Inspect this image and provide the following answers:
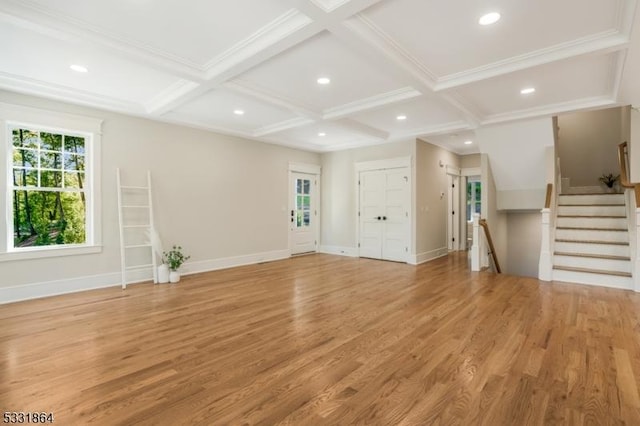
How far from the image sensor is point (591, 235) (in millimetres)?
5336

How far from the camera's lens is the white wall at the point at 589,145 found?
7211 millimetres

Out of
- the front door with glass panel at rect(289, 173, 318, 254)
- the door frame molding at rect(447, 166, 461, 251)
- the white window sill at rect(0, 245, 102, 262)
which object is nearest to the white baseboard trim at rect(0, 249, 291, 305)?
the white window sill at rect(0, 245, 102, 262)

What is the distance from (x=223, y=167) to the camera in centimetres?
620

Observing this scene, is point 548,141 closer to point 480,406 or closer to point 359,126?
point 359,126

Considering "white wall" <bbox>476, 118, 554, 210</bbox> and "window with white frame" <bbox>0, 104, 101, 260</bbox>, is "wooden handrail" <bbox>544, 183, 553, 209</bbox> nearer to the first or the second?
"white wall" <bbox>476, 118, 554, 210</bbox>

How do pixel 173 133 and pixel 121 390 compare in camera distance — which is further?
pixel 173 133

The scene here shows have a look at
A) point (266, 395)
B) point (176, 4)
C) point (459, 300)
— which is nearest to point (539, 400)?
point (266, 395)

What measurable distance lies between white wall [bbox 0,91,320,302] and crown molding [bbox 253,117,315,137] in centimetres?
53

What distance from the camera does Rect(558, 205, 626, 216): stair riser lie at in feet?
18.1

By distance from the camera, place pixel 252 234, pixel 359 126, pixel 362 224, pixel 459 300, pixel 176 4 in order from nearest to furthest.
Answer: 1. pixel 176 4
2. pixel 459 300
3. pixel 359 126
4. pixel 252 234
5. pixel 362 224

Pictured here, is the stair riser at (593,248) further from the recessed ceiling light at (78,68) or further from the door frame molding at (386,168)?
the recessed ceiling light at (78,68)

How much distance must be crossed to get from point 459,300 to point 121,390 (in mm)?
3657

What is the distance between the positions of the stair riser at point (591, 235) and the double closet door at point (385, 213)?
107 inches

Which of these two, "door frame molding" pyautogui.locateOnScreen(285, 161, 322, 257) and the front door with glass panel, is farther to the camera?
the front door with glass panel
